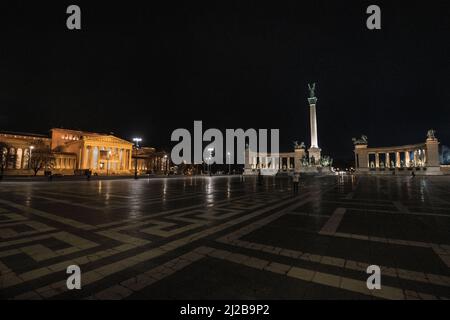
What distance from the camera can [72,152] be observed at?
78.9m

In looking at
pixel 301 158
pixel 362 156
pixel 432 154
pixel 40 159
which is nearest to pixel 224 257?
pixel 40 159

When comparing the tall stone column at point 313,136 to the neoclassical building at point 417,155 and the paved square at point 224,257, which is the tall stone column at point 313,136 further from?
the paved square at point 224,257

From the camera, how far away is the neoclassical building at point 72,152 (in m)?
66.9

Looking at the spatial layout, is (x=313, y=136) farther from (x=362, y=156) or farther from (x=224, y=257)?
(x=224, y=257)

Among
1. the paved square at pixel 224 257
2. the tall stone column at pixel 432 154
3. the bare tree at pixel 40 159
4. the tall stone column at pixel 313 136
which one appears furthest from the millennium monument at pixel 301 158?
the bare tree at pixel 40 159

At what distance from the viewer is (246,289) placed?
352 centimetres

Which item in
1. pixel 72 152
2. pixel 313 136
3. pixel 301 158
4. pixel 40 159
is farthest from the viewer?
pixel 72 152

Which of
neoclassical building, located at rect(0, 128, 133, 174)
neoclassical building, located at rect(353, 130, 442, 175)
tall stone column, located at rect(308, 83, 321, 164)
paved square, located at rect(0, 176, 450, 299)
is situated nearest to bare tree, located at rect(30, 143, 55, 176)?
neoclassical building, located at rect(0, 128, 133, 174)

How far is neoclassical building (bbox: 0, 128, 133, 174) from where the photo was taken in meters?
66.9

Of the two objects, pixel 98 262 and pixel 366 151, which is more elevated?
pixel 366 151

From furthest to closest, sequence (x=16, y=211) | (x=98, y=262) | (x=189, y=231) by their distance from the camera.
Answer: (x=16, y=211) < (x=189, y=231) < (x=98, y=262)
